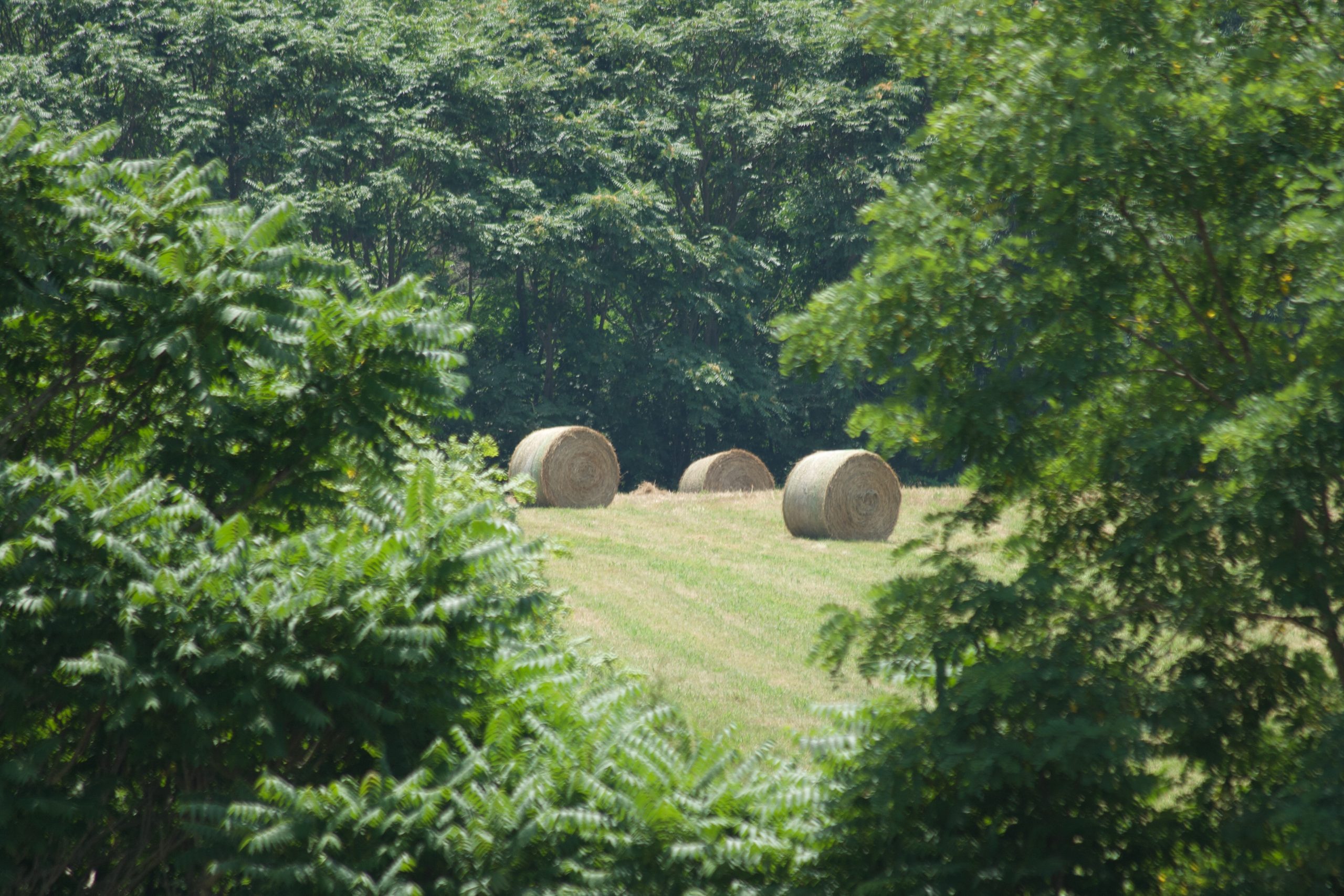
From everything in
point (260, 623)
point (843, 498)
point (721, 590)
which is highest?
point (260, 623)

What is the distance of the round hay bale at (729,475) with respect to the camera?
2802cm

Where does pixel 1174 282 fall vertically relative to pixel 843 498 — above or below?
above

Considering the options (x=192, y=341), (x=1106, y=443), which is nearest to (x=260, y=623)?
(x=192, y=341)

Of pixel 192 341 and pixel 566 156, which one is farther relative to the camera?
pixel 566 156

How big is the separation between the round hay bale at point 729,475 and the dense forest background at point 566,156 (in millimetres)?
7684

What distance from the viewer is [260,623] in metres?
5.43

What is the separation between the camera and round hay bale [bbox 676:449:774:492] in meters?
28.0

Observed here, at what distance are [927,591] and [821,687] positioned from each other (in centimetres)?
652

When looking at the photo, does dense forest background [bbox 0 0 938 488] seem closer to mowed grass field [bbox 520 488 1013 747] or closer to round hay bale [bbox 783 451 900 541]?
mowed grass field [bbox 520 488 1013 747]

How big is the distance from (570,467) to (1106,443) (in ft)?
66.3

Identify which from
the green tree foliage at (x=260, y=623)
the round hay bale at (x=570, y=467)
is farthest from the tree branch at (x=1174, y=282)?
the round hay bale at (x=570, y=467)

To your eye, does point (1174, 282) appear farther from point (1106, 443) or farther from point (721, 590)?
point (721, 590)

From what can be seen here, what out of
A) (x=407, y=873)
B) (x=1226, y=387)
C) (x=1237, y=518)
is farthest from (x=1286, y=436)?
(x=407, y=873)

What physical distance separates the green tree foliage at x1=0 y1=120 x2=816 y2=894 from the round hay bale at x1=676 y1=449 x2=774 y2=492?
21184 millimetres
